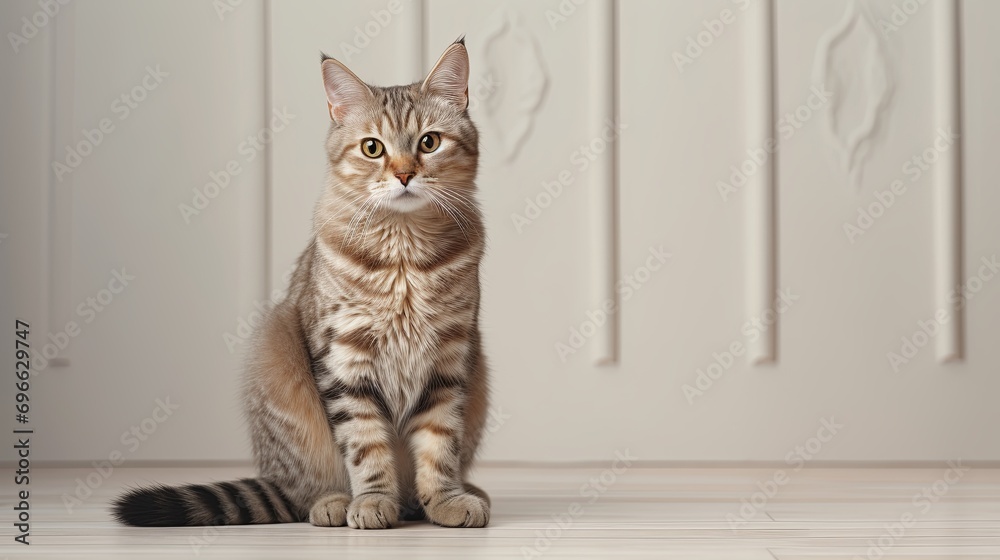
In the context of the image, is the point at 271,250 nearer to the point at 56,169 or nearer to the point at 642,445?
the point at 56,169

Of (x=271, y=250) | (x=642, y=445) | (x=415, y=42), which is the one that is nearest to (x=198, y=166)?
(x=271, y=250)

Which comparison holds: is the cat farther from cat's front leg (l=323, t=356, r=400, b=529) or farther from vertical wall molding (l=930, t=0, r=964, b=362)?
vertical wall molding (l=930, t=0, r=964, b=362)

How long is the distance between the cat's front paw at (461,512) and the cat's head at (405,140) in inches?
19.8

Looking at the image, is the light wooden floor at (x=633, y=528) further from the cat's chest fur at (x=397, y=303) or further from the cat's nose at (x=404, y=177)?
the cat's nose at (x=404, y=177)

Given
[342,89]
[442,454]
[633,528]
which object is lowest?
[633,528]

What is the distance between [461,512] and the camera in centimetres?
159

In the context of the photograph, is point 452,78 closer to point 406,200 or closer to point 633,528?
point 406,200

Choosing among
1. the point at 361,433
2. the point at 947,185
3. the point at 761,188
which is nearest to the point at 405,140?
the point at 361,433

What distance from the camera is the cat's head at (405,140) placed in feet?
5.31

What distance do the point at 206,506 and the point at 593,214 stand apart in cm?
136

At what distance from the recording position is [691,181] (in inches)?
103

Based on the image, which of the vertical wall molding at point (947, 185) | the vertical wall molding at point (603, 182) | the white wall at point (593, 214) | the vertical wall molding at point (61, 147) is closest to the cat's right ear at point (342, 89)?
the white wall at point (593, 214)

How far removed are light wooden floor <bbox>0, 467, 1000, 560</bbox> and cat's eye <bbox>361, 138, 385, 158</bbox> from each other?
64 centimetres

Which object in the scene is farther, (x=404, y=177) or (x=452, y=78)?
(x=452, y=78)
